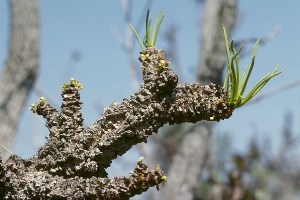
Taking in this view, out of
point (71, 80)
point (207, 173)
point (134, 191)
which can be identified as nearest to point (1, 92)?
point (71, 80)

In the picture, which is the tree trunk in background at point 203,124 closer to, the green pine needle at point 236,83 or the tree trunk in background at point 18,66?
the tree trunk in background at point 18,66

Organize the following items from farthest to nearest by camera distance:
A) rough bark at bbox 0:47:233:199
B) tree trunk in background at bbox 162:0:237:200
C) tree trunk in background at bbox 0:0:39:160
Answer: tree trunk in background at bbox 162:0:237:200, tree trunk in background at bbox 0:0:39:160, rough bark at bbox 0:47:233:199

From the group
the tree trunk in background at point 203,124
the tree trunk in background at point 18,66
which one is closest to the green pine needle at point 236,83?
the tree trunk in background at point 18,66

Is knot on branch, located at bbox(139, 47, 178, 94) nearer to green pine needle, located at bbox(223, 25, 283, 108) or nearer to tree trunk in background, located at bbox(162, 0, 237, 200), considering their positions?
green pine needle, located at bbox(223, 25, 283, 108)

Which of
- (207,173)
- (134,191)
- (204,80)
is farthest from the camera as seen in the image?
(207,173)

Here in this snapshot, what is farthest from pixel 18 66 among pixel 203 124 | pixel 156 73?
pixel 156 73

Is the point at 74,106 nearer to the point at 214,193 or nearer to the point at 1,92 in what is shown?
the point at 1,92

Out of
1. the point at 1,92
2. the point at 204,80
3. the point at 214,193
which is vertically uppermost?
the point at 204,80

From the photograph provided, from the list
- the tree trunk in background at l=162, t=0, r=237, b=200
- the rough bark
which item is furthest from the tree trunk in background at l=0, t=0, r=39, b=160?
the rough bark
